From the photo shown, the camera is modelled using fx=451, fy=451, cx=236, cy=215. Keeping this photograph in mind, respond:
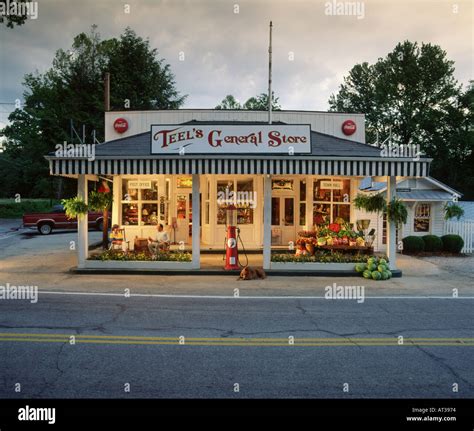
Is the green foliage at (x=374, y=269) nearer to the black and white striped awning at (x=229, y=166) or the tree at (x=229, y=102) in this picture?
the black and white striped awning at (x=229, y=166)

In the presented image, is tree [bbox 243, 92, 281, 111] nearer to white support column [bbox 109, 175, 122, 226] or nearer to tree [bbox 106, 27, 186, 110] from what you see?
tree [bbox 106, 27, 186, 110]

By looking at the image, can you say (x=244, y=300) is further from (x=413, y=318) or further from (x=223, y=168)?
(x=223, y=168)

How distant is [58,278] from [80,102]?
3565cm

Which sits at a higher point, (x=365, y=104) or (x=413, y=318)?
(x=365, y=104)

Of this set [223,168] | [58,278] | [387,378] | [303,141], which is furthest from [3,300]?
[303,141]

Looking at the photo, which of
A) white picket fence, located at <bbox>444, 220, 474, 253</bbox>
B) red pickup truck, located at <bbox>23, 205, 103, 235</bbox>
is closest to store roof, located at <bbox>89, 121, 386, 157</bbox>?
white picket fence, located at <bbox>444, 220, 474, 253</bbox>

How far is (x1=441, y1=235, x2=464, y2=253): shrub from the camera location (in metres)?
21.3

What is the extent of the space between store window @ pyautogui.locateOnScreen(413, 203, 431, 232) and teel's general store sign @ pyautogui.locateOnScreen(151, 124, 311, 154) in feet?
36.1

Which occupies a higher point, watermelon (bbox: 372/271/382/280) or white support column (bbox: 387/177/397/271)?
white support column (bbox: 387/177/397/271)

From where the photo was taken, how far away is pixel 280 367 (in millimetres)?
6227

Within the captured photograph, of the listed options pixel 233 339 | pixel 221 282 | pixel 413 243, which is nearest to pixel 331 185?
pixel 413 243

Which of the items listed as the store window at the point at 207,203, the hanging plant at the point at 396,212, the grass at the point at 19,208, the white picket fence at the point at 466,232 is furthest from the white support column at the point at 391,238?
the grass at the point at 19,208

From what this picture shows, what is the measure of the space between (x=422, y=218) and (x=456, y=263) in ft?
17.0
